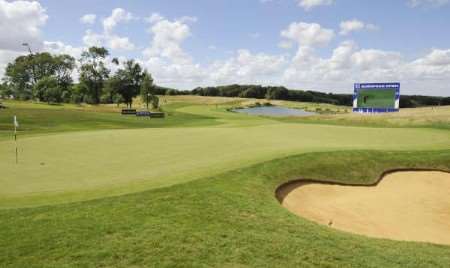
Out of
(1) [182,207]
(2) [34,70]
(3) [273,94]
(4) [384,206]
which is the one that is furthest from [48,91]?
(3) [273,94]

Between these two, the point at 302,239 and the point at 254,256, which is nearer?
Answer: the point at 254,256

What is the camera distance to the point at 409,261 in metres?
6.78

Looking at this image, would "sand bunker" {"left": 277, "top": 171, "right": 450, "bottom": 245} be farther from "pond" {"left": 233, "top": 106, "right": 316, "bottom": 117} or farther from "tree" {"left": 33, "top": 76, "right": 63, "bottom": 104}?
"tree" {"left": 33, "top": 76, "right": 63, "bottom": 104}

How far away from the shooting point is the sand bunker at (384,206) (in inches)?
396

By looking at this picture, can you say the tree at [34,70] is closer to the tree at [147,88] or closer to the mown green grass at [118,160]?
the tree at [147,88]

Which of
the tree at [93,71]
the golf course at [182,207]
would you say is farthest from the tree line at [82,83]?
the golf course at [182,207]

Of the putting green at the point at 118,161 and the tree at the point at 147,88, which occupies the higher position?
the tree at the point at 147,88

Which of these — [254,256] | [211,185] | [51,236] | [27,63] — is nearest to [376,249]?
[254,256]

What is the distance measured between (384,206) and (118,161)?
32.5 feet

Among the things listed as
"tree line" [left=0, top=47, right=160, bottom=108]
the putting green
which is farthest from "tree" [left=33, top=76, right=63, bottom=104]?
the putting green

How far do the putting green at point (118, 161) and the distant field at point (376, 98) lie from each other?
18162 millimetres

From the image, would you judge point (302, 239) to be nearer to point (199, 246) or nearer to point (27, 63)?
point (199, 246)

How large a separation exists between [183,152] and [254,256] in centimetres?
1011

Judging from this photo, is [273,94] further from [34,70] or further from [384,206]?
[384,206]
